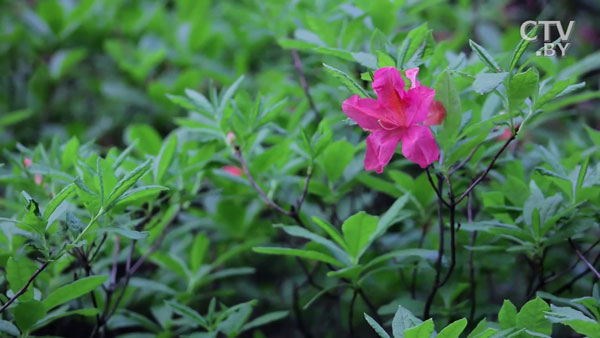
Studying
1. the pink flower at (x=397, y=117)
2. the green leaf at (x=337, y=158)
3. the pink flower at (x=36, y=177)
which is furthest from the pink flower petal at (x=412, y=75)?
the pink flower at (x=36, y=177)

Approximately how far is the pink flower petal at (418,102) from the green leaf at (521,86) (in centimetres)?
11

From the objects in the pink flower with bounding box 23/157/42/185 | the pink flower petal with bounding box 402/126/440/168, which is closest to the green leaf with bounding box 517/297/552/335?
the pink flower petal with bounding box 402/126/440/168

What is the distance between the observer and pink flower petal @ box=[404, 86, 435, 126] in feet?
2.81

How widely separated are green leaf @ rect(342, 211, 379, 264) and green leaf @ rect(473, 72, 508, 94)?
27cm

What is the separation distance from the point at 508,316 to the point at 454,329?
0.13m

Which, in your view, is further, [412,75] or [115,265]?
[115,265]

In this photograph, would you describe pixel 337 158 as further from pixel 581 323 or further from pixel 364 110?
pixel 581 323

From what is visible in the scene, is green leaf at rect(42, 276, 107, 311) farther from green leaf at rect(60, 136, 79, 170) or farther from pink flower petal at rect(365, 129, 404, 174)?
pink flower petal at rect(365, 129, 404, 174)

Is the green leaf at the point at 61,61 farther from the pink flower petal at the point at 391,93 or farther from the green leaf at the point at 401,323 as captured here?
the green leaf at the point at 401,323

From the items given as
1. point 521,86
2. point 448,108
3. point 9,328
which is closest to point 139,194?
point 9,328

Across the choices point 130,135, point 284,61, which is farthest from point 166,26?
point 130,135

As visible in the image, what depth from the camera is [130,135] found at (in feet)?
5.09

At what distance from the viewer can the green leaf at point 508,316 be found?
87 cm

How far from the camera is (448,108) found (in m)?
0.90
